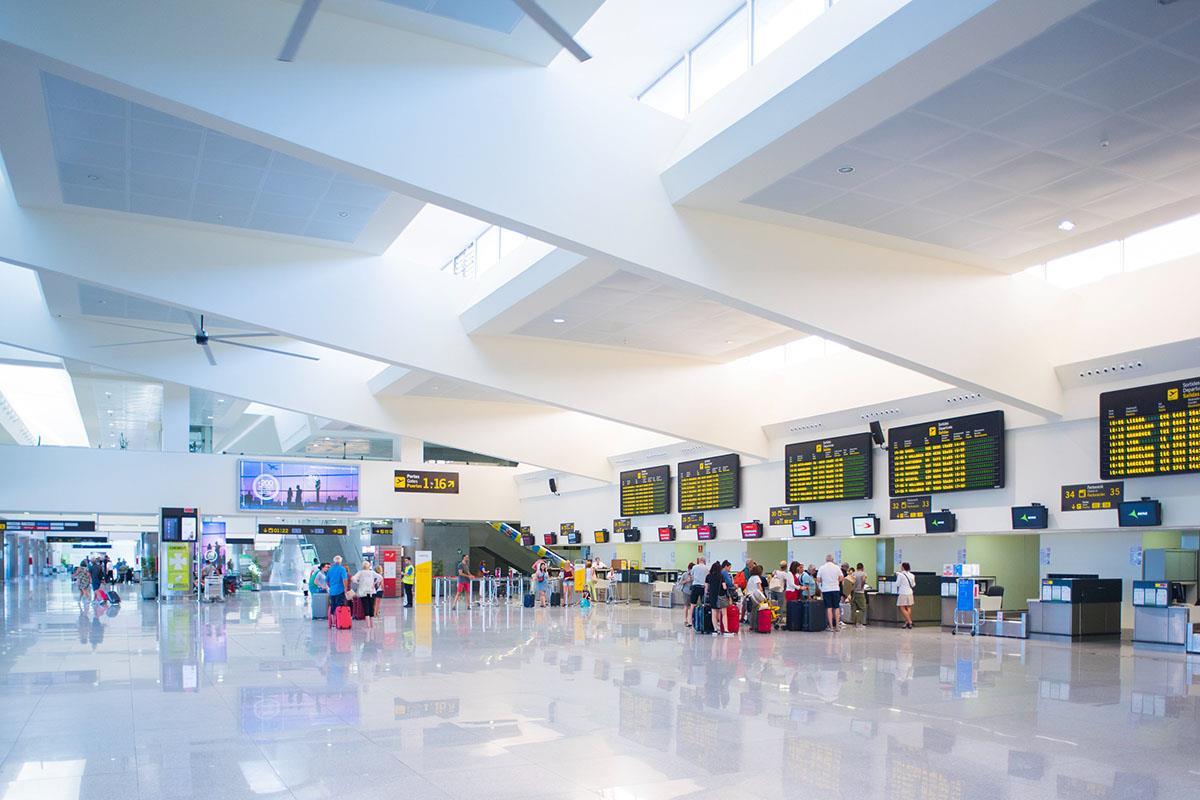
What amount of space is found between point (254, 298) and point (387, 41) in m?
7.15

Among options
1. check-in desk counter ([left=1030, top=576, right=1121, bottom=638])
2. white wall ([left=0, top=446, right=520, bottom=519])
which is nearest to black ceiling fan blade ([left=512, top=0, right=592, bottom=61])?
check-in desk counter ([left=1030, top=576, right=1121, bottom=638])

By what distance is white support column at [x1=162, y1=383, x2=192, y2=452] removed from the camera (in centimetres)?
3155

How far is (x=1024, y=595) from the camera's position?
23719mm

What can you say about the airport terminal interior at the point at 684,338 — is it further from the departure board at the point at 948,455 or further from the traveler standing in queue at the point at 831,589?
the traveler standing in queue at the point at 831,589

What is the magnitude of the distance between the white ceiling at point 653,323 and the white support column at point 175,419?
1610cm

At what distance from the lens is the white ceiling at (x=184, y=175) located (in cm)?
1156

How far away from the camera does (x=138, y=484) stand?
30797 millimetres

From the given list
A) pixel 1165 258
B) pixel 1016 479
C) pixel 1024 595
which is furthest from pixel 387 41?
pixel 1024 595

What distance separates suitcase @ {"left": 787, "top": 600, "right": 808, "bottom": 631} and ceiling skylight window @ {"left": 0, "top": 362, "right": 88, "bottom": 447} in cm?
2107

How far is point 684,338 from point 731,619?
19.2 ft

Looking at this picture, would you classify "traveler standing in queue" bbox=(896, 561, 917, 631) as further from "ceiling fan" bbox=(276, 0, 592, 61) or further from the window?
"ceiling fan" bbox=(276, 0, 592, 61)

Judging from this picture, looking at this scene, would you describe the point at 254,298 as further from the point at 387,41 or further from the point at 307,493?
the point at 307,493

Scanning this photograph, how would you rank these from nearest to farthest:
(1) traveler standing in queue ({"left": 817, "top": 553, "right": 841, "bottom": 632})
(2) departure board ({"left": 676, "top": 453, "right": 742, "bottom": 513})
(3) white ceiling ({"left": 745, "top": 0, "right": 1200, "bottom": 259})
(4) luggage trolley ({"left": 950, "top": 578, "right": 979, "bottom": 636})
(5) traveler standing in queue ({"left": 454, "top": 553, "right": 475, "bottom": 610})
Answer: (3) white ceiling ({"left": 745, "top": 0, "right": 1200, "bottom": 259})
(4) luggage trolley ({"left": 950, "top": 578, "right": 979, "bottom": 636})
(1) traveler standing in queue ({"left": 817, "top": 553, "right": 841, "bottom": 632})
(2) departure board ({"left": 676, "top": 453, "right": 742, "bottom": 513})
(5) traveler standing in queue ({"left": 454, "top": 553, "right": 475, "bottom": 610})

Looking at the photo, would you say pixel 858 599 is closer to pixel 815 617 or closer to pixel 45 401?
pixel 815 617
